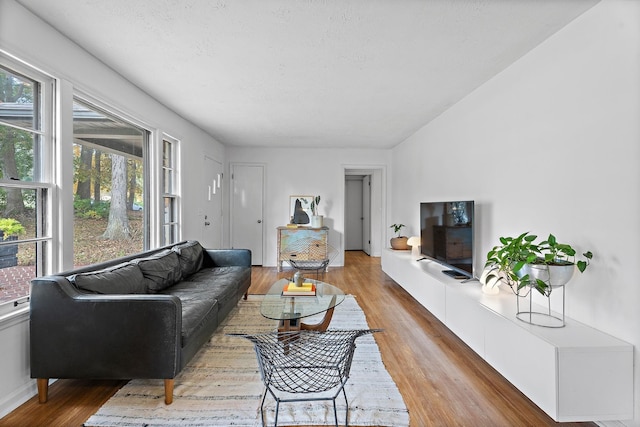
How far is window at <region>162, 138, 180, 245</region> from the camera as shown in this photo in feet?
12.4

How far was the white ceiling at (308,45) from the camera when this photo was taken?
1807mm

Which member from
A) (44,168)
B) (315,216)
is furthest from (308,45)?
(315,216)

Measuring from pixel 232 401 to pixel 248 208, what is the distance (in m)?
4.42

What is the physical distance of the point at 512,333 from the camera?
181 centimetres

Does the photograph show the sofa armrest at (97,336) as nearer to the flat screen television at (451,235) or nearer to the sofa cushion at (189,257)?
the sofa cushion at (189,257)

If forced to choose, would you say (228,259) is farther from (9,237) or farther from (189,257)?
(9,237)

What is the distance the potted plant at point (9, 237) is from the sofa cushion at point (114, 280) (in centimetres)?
33

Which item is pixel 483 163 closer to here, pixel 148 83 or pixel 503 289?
pixel 503 289

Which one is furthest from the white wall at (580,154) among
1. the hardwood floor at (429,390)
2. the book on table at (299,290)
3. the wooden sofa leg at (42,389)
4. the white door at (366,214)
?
the white door at (366,214)

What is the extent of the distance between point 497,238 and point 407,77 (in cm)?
166

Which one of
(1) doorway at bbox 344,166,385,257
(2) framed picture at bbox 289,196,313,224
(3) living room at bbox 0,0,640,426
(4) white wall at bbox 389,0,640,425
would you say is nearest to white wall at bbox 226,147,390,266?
(2) framed picture at bbox 289,196,313,224

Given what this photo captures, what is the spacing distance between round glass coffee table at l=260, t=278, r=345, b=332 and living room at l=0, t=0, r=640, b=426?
4.90ft

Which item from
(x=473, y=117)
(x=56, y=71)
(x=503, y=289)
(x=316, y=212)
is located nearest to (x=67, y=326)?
(x=56, y=71)

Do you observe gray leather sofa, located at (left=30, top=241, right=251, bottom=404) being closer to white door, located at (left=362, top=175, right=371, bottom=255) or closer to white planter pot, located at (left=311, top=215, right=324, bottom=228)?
white planter pot, located at (left=311, top=215, right=324, bottom=228)
